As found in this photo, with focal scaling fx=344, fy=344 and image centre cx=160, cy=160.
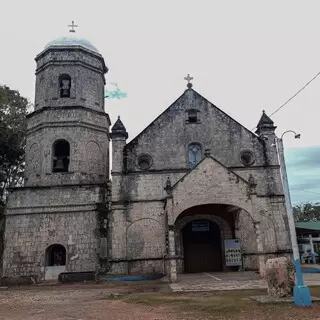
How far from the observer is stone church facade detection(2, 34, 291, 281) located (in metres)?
18.3

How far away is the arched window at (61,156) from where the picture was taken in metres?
20.6

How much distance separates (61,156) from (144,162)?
16.9 ft

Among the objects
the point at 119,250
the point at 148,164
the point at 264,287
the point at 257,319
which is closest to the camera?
the point at 257,319

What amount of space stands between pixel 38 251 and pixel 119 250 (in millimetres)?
4378

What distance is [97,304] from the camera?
9.98 meters

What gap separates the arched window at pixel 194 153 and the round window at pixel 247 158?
2.54m

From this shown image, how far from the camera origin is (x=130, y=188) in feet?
64.1

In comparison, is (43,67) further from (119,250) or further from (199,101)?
(119,250)

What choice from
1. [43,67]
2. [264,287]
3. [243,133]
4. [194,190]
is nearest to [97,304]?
[264,287]

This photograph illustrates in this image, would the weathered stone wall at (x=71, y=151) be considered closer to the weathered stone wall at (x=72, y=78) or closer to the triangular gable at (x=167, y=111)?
the weathered stone wall at (x=72, y=78)

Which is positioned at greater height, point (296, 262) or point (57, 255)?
point (57, 255)

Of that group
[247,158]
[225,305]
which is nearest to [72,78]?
[247,158]

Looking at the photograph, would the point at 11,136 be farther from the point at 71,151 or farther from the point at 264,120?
the point at 264,120

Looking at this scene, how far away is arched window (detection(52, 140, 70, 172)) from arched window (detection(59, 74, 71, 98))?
3.16 m
